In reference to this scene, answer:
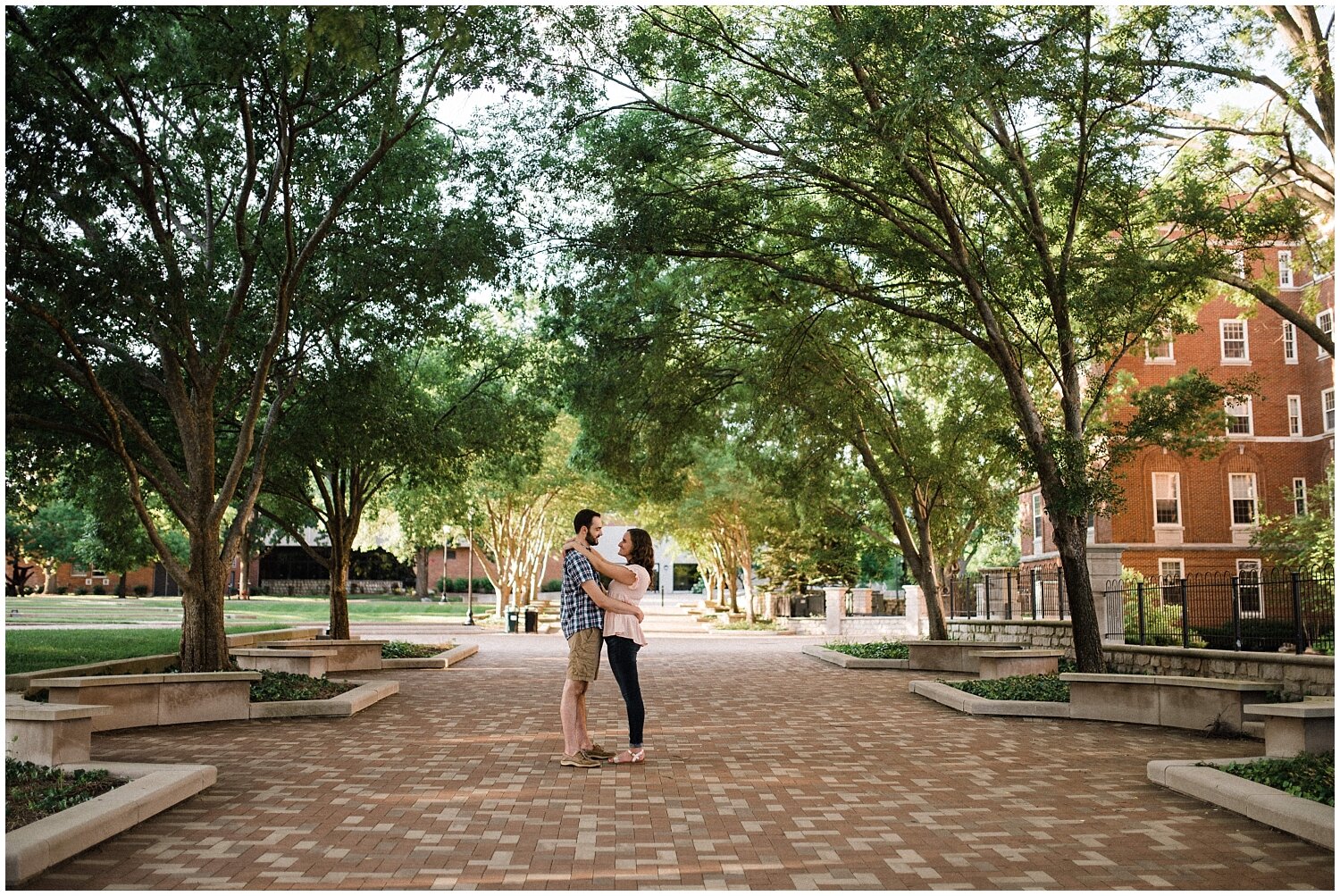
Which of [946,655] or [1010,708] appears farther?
[946,655]

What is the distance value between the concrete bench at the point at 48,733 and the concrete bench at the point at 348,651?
33.9 feet

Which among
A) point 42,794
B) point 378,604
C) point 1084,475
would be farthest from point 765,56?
point 378,604

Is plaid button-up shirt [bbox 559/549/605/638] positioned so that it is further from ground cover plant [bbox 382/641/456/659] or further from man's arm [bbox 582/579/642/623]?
ground cover plant [bbox 382/641/456/659]

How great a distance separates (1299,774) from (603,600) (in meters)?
5.19

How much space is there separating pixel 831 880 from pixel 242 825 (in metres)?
3.68

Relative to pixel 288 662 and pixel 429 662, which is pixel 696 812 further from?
pixel 429 662

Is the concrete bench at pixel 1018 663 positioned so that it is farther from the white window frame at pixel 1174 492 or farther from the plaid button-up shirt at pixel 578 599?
the white window frame at pixel 1174 492

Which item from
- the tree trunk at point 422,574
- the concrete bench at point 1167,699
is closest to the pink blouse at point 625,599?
the concrete bench at point 1167,699

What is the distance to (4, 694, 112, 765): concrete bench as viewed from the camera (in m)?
8.16

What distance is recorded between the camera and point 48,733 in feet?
26.8

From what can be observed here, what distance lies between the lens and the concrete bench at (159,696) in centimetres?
1120

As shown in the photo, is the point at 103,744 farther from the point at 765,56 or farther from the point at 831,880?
the point at 765,56

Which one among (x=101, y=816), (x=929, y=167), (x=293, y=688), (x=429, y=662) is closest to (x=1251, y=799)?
(x=101, y=816)

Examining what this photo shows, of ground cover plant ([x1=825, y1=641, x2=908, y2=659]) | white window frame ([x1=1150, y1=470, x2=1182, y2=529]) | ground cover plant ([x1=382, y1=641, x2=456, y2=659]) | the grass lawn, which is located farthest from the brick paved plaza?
white window frame ([x1=1150, y1=470, x2=1182, y2=529])
